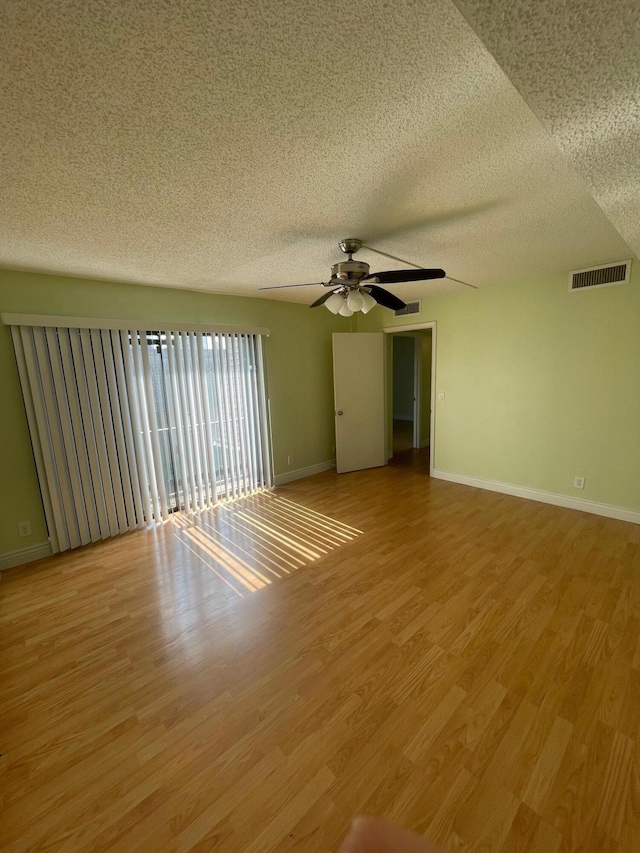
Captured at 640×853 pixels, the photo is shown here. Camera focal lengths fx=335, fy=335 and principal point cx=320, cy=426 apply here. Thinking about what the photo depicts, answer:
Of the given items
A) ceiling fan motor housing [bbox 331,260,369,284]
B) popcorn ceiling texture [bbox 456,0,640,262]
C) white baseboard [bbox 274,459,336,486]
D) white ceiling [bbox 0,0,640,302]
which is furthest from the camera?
white baseboard [bbox 274,459,336,486]

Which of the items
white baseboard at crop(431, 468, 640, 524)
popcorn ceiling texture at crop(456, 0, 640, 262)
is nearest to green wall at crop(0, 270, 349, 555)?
white baseboard at crop(431, 468, 640, 524)

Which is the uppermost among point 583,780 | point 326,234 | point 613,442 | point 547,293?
point 326,234

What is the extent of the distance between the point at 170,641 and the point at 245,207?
245 centimetres

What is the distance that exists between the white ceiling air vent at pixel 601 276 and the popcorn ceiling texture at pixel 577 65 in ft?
7.36

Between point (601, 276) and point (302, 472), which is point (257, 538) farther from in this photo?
point (601, 276)

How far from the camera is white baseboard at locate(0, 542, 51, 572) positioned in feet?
8.91

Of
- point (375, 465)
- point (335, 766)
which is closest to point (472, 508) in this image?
point (375, 465)

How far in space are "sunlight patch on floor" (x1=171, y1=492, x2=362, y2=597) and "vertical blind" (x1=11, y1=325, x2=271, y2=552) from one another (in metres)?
0.39

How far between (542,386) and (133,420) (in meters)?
4.11

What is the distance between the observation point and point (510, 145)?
1.31 meters

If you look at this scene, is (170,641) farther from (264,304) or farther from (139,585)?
(264,304)

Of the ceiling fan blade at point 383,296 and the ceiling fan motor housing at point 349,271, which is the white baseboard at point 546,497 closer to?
the ceiling fan blade at point 383,296

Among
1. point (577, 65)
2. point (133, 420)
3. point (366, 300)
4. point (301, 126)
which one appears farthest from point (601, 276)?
point (133, 420)

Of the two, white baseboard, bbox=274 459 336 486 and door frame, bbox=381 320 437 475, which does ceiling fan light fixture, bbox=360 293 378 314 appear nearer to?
door frame, bbox=381 320 437 475
